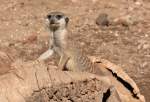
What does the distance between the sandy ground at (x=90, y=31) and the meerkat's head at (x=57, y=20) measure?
91cm

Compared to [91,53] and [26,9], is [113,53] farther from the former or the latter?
[26,9]

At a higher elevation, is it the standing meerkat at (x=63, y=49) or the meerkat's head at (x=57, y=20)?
the meerkat's head at (x=57, y=20)

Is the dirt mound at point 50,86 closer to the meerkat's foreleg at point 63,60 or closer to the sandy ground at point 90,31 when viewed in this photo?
the meerkat's foreleg at point 63,60

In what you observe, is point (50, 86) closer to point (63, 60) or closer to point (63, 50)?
point (63, 60)

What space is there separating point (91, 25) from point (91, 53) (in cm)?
81

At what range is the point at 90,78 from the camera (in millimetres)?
3498

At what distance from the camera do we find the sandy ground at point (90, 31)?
610 centimetres

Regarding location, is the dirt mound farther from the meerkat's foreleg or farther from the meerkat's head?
the meerkat's head

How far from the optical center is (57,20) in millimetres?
5219

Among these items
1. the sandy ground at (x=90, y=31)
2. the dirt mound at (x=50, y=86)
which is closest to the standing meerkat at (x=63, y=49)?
the sandy ground at (x=90, y=31)

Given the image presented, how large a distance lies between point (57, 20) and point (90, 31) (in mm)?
1618

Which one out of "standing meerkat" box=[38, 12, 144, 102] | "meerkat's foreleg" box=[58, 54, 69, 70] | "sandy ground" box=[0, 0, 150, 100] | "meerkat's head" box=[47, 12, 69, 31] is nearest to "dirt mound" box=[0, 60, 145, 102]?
"standing meerkat" box=[38, 12, 144, 102]

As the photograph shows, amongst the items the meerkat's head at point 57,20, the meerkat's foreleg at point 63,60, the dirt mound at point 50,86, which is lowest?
the meerkat's foreleg at point 63,60

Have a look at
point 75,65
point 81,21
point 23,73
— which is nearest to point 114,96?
point 23,73
